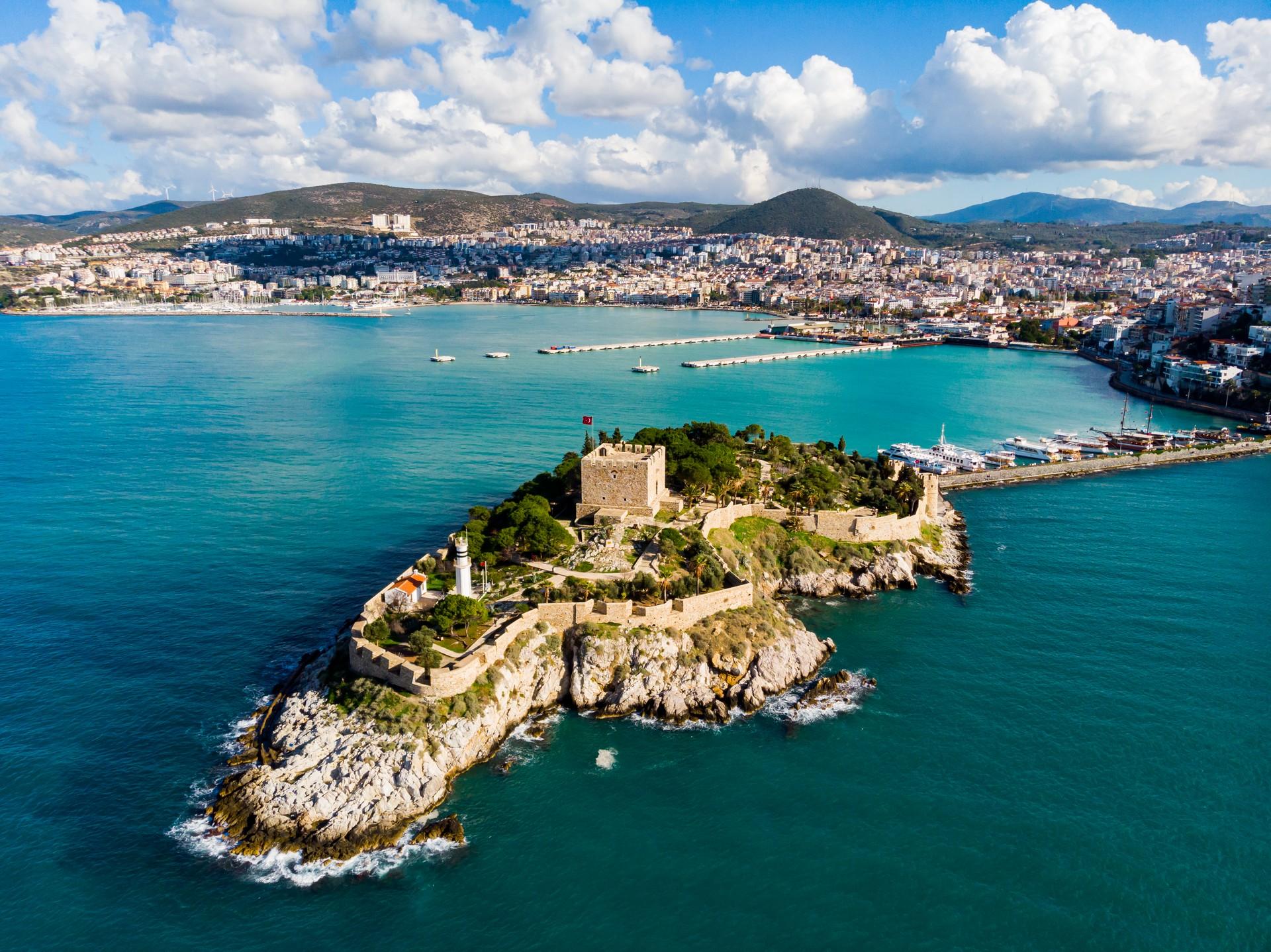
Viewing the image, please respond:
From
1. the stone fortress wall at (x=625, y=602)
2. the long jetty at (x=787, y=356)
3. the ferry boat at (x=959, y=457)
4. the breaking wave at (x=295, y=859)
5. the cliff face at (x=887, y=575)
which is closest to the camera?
the breaking wave at (x=295, y=859)

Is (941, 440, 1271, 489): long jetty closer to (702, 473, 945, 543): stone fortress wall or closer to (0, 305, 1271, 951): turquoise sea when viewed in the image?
(0, 305, 1271, 951): turquoise sea

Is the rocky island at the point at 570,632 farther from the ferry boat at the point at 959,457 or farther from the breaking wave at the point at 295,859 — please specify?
the ferry boat at the point at 959,457

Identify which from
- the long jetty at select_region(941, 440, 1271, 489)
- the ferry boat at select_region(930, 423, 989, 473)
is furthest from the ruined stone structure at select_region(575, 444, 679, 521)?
the ferry boat at select_region(930, 423, 989, 473)

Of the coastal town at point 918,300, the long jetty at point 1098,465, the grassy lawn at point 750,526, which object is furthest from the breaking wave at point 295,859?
the coastal town at point 918,300

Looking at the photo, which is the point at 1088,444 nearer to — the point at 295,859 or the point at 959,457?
the point at 959,457

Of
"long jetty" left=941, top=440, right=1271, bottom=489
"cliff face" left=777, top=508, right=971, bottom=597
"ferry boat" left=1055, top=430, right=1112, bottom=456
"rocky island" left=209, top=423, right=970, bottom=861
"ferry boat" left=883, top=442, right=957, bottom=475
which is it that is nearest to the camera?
"rocky island" left=209, top=423, right=970, bottom=861

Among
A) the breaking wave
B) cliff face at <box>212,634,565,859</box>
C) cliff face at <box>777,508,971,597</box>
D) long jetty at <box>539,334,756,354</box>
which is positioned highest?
long jetty at <box>539,334,756,354</box>

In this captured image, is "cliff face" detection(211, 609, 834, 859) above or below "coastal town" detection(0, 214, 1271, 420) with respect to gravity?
below
